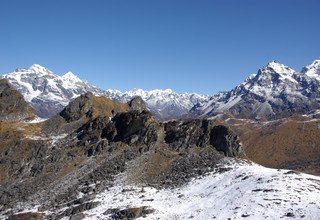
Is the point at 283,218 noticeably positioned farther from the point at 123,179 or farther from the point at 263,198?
the point at 123,179

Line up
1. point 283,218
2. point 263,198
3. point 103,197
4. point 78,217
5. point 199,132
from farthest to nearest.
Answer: point 199,132
point 103,197
point 78,217
point 263,198
point 283,218

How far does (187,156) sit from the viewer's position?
9606 centimetres

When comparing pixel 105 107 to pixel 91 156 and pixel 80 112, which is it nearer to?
pixel 80 112

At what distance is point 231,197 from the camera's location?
234 feet

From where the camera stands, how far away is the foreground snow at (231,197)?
62438mm

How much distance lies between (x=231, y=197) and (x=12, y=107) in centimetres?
7927

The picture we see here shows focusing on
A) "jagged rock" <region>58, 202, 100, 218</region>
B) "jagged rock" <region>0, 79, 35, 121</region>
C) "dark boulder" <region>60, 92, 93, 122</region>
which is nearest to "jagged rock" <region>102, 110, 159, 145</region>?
"dark boulder" <region>60, 92, 93, 122</region>

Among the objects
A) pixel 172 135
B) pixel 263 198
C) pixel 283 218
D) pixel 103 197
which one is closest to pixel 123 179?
pixel 103 197

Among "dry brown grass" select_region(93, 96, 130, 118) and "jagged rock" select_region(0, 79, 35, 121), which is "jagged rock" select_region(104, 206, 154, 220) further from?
"jagged rock" select_region(0, 79, 35, 121)

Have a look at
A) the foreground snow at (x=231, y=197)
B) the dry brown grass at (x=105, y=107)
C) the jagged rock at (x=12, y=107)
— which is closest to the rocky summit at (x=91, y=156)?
the foreground snow at (x=231, y=197)

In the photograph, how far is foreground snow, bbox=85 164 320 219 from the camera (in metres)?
62.4

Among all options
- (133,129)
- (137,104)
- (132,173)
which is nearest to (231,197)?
(132,173)

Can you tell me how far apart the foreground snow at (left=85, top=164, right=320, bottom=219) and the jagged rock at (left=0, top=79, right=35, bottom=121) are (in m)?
50.8

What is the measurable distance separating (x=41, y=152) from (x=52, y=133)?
1013cm
